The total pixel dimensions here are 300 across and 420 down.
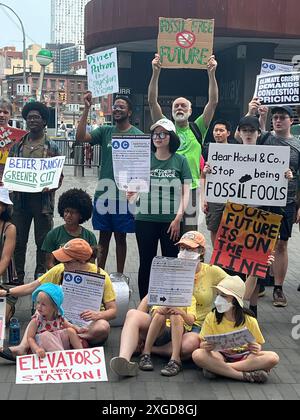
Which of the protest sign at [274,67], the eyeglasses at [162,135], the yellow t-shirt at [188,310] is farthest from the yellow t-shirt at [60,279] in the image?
the protest sign at [274,67]

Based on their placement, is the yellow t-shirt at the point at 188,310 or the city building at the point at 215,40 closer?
the yellow t-shirt at the point at 188,310

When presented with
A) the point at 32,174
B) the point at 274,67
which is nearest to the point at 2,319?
the point at 32,174

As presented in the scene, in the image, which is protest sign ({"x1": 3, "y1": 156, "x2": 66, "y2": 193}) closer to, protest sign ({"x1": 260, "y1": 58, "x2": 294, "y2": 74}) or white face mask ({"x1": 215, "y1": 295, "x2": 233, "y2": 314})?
white face mask ({"x1": 215, "y1": 295, "x2": 233, "y2": 314})

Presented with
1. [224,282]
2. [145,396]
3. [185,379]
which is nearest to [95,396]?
[145,396]

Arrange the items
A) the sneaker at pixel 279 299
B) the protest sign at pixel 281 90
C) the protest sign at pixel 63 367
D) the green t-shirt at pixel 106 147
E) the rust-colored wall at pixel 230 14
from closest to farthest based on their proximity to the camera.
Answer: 1. the protest sign at pixel 63 367
2. the green t-shirt at pixel 106 147
3. the sneaker at pixel 279 299
4. the protest sign at pixel 281 90
5. the rust-colored wall at pixel 230 14

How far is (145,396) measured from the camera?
446cm

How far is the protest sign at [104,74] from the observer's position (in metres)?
7.79

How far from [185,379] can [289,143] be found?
282 centimetres

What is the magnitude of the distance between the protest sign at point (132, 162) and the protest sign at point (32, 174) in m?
0.62

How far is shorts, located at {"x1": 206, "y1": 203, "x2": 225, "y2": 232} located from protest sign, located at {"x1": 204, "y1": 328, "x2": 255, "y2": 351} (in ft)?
7.06

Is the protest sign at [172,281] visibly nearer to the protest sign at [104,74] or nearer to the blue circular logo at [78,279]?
the blue circular logo at [78,279]

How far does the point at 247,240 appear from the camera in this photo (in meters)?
5.84

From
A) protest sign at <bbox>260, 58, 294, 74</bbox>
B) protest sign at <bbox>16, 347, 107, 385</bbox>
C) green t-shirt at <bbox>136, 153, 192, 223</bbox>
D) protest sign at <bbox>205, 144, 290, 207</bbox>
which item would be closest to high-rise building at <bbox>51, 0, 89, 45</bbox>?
protest sign at <bbox>260, 58, 294, 74</bbox>

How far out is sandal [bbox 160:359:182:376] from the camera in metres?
4.86
